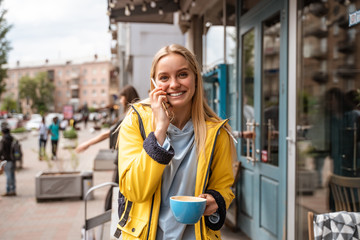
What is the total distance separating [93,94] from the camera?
9431 centimetres

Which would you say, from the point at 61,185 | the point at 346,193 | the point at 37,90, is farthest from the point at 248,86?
the point at 37,90

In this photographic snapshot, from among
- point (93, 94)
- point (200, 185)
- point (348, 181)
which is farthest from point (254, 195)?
point (93, 94)

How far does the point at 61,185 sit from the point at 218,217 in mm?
6848

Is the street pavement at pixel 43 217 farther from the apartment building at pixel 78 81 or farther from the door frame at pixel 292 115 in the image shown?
the apartment building at pixel 78 81

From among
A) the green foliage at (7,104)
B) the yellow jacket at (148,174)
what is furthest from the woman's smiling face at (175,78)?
the green foliage at (7,104)

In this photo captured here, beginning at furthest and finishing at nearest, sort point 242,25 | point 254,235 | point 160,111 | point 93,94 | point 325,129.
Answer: point 93,94 → point 325,129 → point 242,25 → point 254,235 → point 160,111

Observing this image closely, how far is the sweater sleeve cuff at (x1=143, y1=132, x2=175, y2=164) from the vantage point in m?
1.51

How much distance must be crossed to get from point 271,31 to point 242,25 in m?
0.91

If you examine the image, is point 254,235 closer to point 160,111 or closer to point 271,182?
point 271,182

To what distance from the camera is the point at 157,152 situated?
1.51m

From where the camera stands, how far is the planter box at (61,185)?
783 cm

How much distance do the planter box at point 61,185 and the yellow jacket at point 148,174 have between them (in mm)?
6581

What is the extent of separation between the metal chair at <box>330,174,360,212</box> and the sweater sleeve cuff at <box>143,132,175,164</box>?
3.22 meters

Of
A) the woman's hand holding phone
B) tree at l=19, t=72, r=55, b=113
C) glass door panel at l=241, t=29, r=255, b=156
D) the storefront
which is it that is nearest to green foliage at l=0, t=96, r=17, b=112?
tree at l=19, t=72, r=55, b=113
